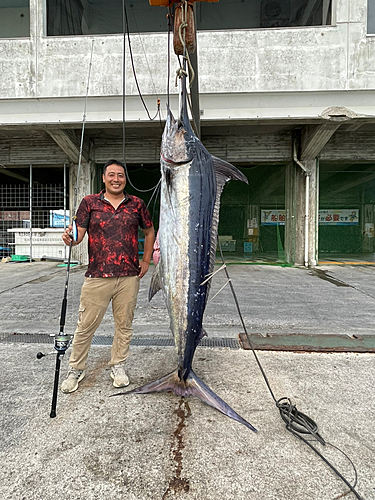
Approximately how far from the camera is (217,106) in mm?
7914

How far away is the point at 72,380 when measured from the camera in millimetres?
2381

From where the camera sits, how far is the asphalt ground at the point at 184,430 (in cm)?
151

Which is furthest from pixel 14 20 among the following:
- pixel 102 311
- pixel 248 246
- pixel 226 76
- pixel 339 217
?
pixel 339 217

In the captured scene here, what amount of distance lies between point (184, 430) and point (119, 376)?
0.73 metres

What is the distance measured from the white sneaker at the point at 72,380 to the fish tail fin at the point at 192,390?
13.9 inches

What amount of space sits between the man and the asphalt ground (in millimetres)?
240

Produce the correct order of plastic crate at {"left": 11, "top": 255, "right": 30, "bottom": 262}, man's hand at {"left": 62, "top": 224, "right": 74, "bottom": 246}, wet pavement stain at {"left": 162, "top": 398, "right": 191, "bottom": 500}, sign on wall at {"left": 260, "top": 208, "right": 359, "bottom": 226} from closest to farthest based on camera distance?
wet pavement stain at {"left": 162, "top": 398, "right": 191, "bottom": 500}
man's hand at {"left": 62, "top": 224, "right": 74, "bottom": 246}
plastic crate at {"left": 11, "top": 255, "right": 30, "bottom": 262}
sign on wall at {"left": 260, "top": 208, "right": 359, "bottom": 226}

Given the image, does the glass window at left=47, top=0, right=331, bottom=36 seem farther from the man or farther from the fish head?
the fish head

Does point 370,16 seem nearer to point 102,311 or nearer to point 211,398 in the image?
point 102,311

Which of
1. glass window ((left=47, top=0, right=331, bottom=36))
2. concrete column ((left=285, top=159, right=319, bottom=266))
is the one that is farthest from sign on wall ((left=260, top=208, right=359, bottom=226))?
glass window ((left=47, top=0, right=331, bottom=36))

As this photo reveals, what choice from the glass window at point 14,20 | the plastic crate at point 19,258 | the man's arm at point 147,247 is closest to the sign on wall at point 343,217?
the plastic crate at point 19,258

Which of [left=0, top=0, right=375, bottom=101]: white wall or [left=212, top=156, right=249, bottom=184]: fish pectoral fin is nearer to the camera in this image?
[left=212, top=156, right=249, bottom=184]: fish pectoral fin

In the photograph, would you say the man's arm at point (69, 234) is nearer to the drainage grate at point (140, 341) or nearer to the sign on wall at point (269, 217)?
the drainage grate at point (140, 341)

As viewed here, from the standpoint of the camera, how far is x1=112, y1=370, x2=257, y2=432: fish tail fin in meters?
1.99
